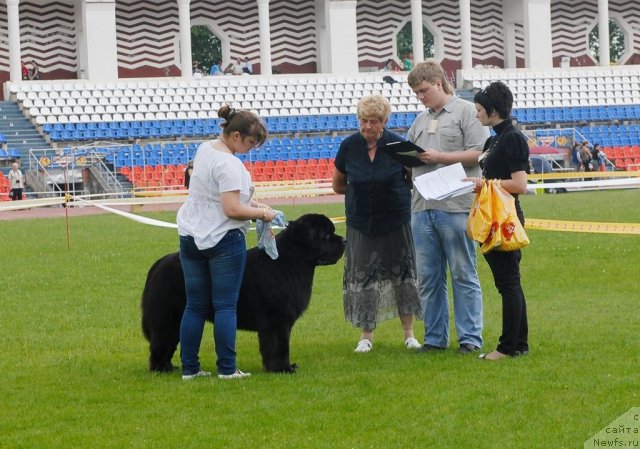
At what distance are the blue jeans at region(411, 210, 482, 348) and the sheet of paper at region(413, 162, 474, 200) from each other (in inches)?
17.0

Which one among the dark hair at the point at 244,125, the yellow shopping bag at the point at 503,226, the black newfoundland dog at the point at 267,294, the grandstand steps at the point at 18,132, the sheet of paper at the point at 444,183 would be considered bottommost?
the black newfoundland dog at the point at 267,294

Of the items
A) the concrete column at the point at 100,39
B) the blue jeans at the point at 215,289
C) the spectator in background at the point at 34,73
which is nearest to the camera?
the blue jeans at the point at 215,289

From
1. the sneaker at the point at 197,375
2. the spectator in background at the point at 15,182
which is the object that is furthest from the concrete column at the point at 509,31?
the sneaker at the point at 197,375

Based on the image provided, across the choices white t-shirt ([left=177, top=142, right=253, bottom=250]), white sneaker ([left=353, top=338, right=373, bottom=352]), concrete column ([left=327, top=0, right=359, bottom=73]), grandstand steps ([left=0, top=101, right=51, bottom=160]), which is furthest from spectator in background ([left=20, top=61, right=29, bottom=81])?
white t-shirt ([left=177, top=142, right=253, bottom=250])

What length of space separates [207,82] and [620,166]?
15.6 metres

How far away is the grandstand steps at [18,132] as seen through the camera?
37.2 m

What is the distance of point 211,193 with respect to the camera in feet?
23.3

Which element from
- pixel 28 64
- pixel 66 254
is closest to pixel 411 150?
pixel 66 254

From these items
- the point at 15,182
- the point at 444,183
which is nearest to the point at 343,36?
the point at 15,182

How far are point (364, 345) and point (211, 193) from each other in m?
1.97

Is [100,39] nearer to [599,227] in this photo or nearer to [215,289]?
[599,227]

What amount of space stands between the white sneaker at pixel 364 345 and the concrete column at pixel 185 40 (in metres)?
38.2

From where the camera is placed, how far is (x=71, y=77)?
4872 centimetres

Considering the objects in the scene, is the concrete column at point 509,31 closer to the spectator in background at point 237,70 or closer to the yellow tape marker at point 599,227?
the spectator in background at point 237,70
